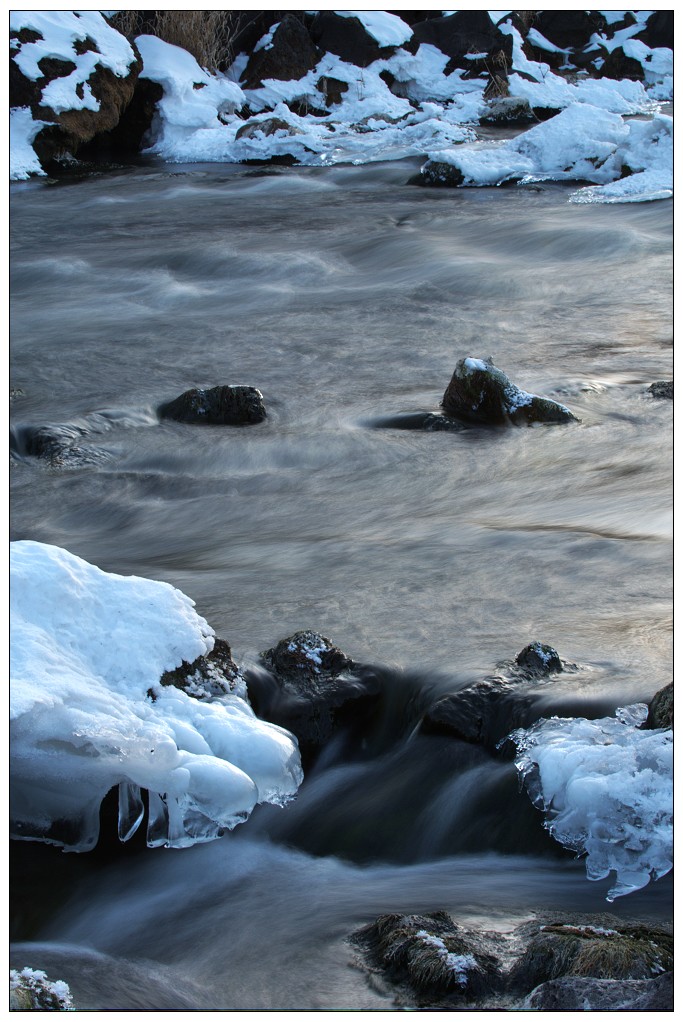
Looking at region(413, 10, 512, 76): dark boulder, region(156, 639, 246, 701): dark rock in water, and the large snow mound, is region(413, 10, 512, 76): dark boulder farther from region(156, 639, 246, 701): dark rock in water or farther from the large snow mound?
the large snow mound

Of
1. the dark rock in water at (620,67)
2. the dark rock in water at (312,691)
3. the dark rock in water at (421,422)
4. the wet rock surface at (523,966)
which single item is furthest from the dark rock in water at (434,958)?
the dark rock in water at (620,67)

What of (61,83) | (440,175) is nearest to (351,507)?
(440,175)

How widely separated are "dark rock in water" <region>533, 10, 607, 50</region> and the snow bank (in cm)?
862

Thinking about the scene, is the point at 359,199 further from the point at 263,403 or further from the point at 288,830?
the point at 288,830

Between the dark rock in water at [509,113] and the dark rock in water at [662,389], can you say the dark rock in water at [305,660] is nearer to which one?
the dark rock in water at [662,389]

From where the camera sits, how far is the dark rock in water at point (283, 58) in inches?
649

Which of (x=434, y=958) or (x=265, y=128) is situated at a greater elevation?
(x=265, y=128)

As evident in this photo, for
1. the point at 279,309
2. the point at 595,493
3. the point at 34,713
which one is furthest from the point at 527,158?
the point at 34,713

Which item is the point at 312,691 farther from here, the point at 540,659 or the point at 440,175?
the point at 440,175

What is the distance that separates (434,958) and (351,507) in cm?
279

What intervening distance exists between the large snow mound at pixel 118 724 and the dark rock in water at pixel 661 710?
971mm

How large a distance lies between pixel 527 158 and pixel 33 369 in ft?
26.1

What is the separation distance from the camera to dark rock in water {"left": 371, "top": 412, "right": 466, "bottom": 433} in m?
5.54

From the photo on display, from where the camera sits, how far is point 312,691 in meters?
3.09
